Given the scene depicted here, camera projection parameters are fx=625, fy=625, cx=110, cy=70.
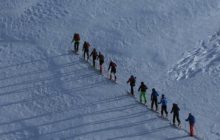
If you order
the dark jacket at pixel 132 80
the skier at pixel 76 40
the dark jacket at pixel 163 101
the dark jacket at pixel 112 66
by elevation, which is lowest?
the dark jacket at pixel 163 101

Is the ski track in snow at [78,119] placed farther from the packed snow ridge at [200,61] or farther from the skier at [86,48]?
the packed snow ridge at [200,61]

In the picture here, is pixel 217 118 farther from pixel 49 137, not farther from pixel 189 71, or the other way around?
pixel 49 137

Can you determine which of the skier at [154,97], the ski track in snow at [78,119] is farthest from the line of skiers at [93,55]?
the skier at [154,97]

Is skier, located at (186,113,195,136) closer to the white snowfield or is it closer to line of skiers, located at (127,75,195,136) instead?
line of skiers, located at (127,75,195,136)

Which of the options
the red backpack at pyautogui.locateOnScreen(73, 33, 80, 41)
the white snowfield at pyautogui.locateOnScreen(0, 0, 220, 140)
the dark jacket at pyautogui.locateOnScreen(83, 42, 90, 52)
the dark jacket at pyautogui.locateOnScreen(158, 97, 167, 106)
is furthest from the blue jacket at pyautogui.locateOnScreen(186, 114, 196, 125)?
the red backpack at pyautogui.locateOnScreen(73, 33, 80, 41)

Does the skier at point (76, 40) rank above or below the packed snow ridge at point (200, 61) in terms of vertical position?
above

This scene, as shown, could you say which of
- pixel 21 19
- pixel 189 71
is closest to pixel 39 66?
pixel 21 19
